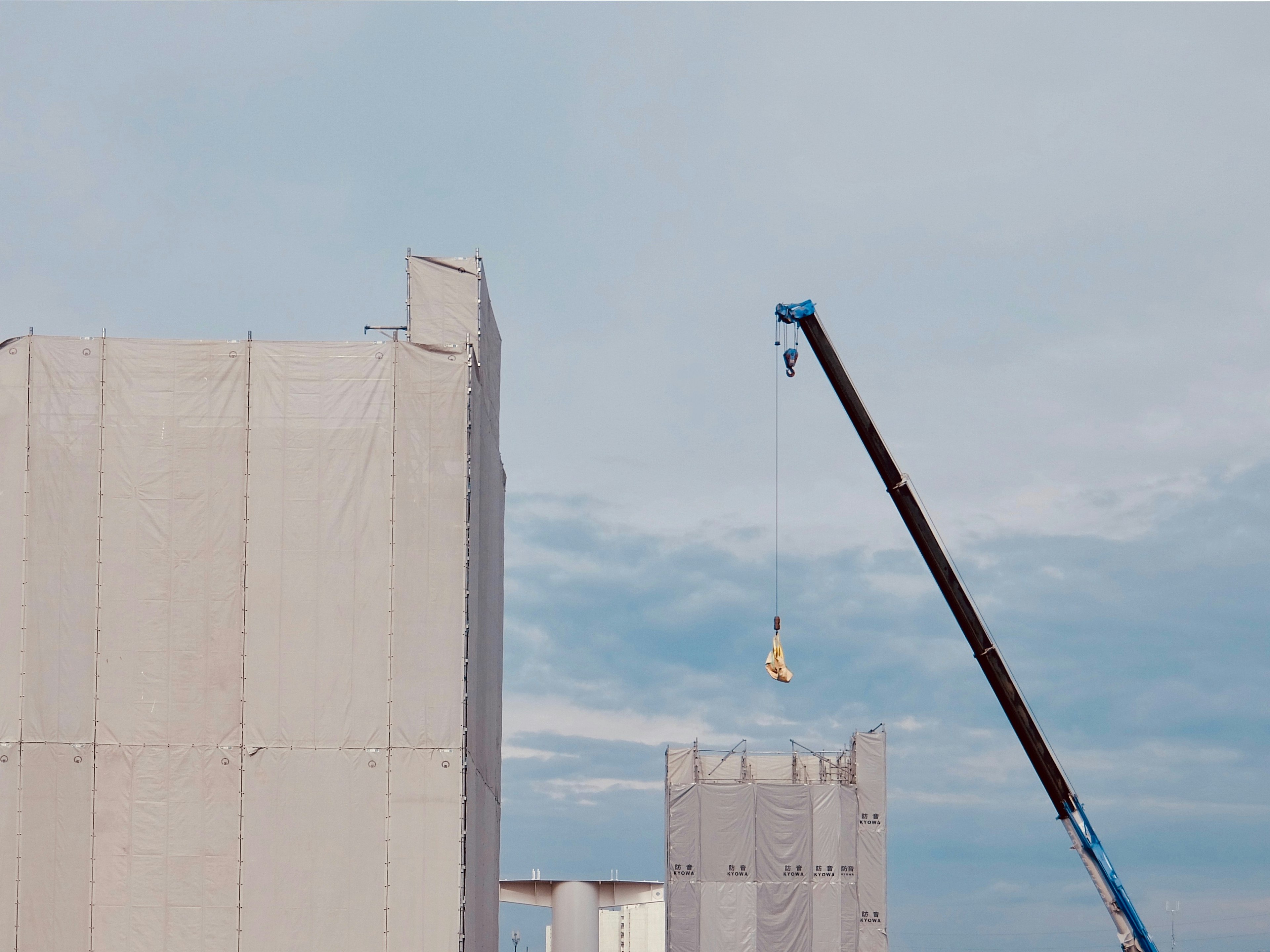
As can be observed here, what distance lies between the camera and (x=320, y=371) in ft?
119

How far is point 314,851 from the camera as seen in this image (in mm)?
34406

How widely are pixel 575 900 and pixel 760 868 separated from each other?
38.3ft

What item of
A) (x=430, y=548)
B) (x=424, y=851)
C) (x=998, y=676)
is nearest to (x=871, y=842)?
(x=998, y=676)

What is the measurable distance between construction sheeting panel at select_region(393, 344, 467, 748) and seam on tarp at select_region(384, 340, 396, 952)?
72 mm

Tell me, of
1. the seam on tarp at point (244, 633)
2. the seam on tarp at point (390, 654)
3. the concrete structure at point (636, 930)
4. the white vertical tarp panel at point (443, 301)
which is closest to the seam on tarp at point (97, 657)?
the seam on tarp at point (244, 633)

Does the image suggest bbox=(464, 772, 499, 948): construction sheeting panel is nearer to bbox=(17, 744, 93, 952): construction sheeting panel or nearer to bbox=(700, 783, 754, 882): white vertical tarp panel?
bbox=(17, 744, 93, 952): construction sheeting panel

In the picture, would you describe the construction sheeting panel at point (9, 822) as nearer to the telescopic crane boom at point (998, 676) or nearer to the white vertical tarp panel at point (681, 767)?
the telescopic crane boom at point (998, 676)

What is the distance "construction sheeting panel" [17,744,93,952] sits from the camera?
3394 centimetres

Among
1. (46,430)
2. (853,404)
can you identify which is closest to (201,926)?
(46,430)

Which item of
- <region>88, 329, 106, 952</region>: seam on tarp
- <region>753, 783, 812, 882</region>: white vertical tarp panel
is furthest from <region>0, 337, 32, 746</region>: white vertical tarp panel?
<region>753, 783, 812, 882</region>: white vertical tarp panel

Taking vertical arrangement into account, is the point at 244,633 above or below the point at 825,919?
above

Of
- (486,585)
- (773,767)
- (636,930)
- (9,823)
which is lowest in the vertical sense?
(636,930)

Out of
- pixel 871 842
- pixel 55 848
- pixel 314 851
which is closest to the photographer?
pixel 55 848

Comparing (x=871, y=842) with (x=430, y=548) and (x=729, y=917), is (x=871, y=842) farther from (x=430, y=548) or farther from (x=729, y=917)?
(x=430, y=548)
